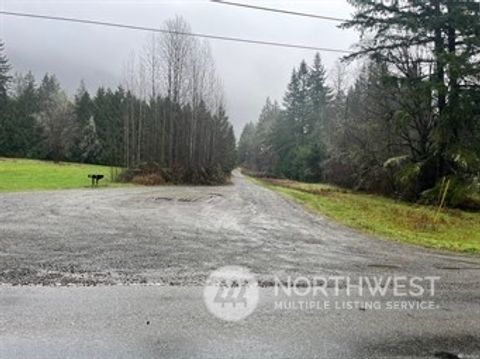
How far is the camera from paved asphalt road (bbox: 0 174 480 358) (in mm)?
3900

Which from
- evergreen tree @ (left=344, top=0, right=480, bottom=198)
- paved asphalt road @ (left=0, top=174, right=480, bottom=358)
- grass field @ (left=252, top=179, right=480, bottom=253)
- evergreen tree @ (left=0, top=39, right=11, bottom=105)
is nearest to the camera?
paved asphalt road @ (left=0, top=174, right=480, bottom=358)

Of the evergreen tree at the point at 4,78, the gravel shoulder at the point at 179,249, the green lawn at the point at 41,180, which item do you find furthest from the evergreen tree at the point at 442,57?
the evergreen tree at the point at 4,78

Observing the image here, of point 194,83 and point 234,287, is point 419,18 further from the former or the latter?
point 234,287

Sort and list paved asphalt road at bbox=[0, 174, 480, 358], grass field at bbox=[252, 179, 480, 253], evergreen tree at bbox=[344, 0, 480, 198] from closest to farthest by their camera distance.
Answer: paved asphalt road at bbox=[0, 174, 480, 358], grass field at bbox=[252, 179, 480, 253], evergreen tree at bbox=[344, 0, 480, 198]

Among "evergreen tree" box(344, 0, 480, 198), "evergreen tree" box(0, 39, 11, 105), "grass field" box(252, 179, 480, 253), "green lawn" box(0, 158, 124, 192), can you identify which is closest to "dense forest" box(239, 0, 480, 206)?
"evergreen tree" box(344, 0, 480, 198)

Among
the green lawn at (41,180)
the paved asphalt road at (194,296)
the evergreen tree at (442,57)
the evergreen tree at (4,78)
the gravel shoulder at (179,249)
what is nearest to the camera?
the paved asphalt road at (194,296)

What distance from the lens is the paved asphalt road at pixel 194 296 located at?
3900 millimetres

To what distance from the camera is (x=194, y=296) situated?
5336 mm

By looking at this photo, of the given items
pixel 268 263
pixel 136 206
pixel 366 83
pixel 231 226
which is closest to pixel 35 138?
pixel 366 83

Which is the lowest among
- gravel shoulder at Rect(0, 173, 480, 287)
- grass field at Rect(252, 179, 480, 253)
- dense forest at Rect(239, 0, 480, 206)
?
grass field at Rect(252, 179, 480, 253)

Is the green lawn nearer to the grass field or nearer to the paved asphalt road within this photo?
the paved asphalt road

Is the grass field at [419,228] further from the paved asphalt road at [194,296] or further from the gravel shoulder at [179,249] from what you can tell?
the paved asphalt road at [194,296]

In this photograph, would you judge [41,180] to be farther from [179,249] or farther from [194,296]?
[194,296]

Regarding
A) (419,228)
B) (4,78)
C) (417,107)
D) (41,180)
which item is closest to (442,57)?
(417,107)
